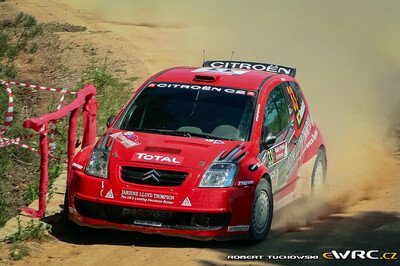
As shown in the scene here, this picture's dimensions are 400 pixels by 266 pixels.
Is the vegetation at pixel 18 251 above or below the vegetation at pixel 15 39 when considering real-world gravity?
below

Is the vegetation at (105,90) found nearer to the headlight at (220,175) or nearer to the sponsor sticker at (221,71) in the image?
the sponsor sticker at (221,71)

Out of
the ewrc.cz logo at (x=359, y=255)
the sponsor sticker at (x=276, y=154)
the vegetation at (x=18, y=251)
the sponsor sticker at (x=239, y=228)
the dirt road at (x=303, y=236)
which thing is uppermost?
the sponsor sticker at (x=276, y=154)

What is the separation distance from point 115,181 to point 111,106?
22.8 feet

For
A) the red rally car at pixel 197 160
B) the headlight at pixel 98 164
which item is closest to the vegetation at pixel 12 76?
the headlight at pixel 98 164

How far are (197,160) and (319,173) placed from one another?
299 centimetres

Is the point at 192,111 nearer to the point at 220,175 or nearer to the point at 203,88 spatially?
the point at 203,88

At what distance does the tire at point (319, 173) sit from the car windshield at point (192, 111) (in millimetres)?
1737

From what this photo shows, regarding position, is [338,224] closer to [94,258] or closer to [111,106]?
[94,258]

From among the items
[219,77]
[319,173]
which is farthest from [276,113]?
[319,173]

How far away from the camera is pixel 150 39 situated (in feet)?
79.6

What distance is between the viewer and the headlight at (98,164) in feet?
30.8

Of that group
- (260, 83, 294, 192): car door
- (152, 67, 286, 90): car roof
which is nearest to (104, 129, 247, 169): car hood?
(260, 83, 294, 192): car door

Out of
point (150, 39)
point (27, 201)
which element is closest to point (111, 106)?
point (27, 201)

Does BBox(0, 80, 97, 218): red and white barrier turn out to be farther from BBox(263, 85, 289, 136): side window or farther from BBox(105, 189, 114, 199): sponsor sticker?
BBox(263, 85, 289, 136): side window
